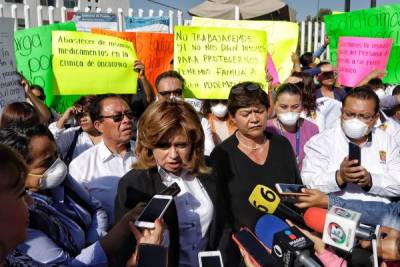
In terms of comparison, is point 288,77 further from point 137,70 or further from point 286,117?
point 137,70

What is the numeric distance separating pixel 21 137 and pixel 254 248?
1240 mm

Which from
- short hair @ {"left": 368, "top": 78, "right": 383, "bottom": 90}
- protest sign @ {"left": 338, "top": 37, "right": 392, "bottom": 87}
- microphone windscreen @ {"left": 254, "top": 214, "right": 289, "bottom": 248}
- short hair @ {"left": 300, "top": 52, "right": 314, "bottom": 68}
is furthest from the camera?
short hair @ {"left": 300, "top": 52, "right": 314, "bottom": 68}

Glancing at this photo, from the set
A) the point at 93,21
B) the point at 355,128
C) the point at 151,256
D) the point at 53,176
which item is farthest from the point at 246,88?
the point at 93,21

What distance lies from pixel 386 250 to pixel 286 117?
2072 mm

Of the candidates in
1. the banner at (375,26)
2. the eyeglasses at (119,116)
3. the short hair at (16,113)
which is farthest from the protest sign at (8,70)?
the banner at (375,26)

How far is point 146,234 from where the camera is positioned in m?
1.61

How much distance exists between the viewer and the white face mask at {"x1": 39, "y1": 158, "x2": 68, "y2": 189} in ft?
6.72

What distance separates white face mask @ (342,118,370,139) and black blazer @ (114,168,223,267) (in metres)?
1.05

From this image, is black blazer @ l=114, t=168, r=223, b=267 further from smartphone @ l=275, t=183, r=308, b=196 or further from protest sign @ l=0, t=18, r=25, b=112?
protest sign @ l=0, t=18, r=25, b=112

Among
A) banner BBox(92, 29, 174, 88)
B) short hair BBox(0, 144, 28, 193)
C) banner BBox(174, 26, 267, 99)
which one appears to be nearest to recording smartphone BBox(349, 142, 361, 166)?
banner BBox(174, 26, 267, 99)

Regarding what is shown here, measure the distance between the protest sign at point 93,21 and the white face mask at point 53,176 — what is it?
5.25 metres

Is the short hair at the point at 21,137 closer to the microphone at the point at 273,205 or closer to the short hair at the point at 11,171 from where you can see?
the short hair at the point at 11,171

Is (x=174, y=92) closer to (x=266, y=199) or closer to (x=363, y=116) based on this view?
(x=363, y=116)

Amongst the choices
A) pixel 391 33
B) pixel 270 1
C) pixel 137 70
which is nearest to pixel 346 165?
pixel 137 70
